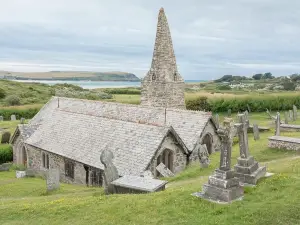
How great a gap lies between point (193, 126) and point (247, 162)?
1325 cm

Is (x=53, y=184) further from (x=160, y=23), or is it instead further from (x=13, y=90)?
(x=13, y=90)

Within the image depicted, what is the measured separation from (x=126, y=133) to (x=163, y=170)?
4028 millimetres

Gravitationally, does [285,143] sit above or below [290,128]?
above

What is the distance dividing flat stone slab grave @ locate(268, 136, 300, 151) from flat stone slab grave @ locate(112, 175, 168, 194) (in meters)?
11.3

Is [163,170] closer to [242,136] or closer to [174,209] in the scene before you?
[242,136]

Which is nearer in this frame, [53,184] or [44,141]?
[53,184]

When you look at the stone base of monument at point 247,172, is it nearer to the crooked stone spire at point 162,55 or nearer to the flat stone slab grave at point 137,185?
the flat stone slab grave at point 137,185

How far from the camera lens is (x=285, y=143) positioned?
22.9m

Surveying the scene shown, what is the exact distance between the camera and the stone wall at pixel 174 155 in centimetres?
2153

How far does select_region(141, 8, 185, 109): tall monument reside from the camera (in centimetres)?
3088

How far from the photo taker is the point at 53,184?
20.5m

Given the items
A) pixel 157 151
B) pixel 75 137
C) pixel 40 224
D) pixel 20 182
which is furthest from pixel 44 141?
pixel 40 224

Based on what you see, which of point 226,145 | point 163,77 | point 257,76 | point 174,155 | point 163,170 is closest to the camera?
point 226,145

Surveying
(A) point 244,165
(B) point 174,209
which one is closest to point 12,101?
(A) point 244,165
